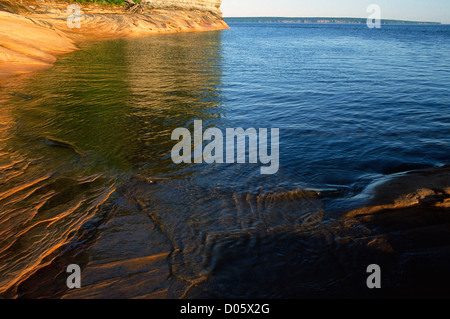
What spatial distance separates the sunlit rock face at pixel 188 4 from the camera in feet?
184

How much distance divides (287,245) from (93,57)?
21749 mm

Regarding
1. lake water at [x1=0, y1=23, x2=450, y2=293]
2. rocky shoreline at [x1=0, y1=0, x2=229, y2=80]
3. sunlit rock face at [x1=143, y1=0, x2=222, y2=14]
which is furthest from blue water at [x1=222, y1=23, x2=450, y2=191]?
sunlit rock face at [x1=143, y1=0, x2=222, y2=14]

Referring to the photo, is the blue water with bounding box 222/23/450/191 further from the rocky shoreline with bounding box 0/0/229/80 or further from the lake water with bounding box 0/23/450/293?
the rocky shoreline with bounding box 0/0/229/80

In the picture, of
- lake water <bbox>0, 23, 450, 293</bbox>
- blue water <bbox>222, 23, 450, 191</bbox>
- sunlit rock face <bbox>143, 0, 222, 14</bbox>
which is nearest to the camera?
lake water <bbox>0, 23, 450, 293</bbox>

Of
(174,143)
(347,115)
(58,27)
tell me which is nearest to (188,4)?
(58,27)

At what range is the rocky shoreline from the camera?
1638cm

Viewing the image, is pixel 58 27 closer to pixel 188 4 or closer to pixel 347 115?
pixel 347 115

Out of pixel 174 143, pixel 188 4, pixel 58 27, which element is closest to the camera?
pixel 174 143

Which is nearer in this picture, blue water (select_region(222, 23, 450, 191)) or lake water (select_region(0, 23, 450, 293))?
lake water (select_region(0, 23, 450, 293))

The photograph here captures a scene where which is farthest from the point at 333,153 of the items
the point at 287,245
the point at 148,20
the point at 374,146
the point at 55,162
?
the point at 148,20

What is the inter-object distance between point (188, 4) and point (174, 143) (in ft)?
225

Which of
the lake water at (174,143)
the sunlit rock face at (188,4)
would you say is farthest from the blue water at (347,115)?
the sunlit rock face at (188,4)

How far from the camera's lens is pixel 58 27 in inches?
1334

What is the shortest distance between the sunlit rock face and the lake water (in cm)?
4798
